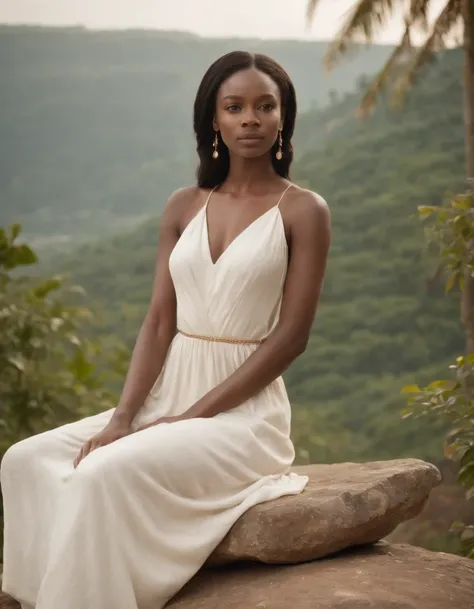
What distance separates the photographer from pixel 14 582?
3215 mm

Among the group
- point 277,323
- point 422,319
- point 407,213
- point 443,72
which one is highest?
point 443,72

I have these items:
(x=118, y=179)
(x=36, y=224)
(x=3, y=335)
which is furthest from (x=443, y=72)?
(x=3, y=335)

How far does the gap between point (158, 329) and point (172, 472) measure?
2.34 feet

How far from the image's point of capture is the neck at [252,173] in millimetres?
3480

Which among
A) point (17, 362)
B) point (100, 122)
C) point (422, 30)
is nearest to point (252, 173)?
point (17, 362)

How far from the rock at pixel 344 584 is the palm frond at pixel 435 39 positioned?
6457 mm

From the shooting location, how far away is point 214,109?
3.46 meters

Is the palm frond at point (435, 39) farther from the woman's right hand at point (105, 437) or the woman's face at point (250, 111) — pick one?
the woman's right hand at point (105, 437)

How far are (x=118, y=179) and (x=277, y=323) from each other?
773 centimetres

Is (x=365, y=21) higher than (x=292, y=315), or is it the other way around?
(x=365, y=21)

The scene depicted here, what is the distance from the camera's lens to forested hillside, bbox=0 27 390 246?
1020 cm

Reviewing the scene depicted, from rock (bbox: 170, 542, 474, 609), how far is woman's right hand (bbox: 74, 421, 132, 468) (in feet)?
1.71

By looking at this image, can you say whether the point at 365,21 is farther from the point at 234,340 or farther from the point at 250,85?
the point at 234,340

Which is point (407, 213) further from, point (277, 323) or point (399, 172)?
point (277, 323)
